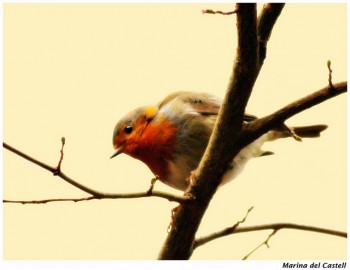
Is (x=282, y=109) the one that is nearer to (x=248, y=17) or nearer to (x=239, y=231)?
(x=248, y=17)

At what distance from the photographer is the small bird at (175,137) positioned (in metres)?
3.44

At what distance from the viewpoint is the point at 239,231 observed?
3.16m

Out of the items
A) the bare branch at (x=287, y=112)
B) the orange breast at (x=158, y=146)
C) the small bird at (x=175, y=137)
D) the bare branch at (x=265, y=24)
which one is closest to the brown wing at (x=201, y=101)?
the small bird at (x=175, y=137)

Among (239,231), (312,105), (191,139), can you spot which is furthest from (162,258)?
(312,105)

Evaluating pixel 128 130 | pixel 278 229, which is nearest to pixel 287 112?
pixel 278 229

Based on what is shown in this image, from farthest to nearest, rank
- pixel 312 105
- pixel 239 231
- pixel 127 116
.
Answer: pixel 127 116 → pixel 239 231 → pixel 312 105

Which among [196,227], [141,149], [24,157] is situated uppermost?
[24,157]

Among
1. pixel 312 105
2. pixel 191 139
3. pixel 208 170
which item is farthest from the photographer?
pixel 191 139

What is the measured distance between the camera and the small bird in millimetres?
3436

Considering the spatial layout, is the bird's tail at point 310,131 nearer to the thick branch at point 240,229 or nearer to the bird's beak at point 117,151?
the thick branch at point 240,229

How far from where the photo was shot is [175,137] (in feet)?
11.5

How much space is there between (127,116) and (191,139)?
0.63 meters

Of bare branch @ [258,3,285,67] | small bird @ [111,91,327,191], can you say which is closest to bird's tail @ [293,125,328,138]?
small bird @ [111,91,327,191]

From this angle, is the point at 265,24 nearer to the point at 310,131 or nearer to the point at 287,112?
the point at 287,112
